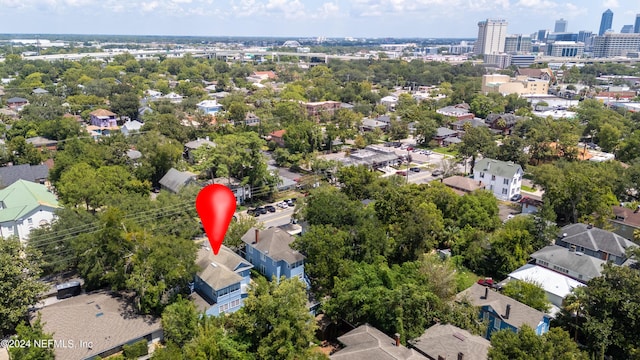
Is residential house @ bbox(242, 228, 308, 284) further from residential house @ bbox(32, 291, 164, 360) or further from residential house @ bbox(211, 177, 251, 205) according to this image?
residential house @ bbox(211, 177, 251, 205)

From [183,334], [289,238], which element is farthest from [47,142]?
[183,334]

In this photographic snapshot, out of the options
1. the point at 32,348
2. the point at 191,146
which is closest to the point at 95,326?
the point at 32,348

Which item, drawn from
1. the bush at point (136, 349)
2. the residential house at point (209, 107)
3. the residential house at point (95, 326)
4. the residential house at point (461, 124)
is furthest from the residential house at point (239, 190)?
the residential house at point (461, 124)

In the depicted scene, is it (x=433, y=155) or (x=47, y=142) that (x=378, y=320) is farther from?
(x=47, y=142)

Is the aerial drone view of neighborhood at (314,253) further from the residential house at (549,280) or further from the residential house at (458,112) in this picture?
the residential house at (458,112)

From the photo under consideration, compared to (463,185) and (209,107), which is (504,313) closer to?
(463,185)

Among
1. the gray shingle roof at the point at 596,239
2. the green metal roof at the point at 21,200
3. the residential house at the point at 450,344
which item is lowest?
the residential house at the point at 450,344
